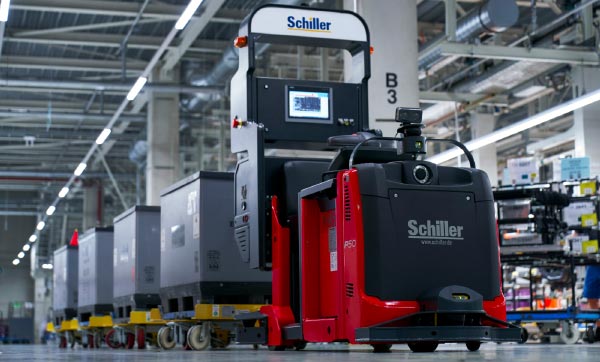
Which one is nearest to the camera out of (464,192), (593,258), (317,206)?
(464,192)

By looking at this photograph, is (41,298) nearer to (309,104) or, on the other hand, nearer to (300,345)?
(309,104)

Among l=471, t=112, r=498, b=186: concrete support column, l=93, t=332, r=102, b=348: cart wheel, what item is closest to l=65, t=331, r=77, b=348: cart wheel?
l=93, t=332, r=102, b=348: cart wheel

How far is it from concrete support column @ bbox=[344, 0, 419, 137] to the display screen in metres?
2.66

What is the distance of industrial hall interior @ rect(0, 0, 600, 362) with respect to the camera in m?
5.30

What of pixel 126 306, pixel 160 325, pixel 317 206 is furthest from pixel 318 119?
pixel 126 306

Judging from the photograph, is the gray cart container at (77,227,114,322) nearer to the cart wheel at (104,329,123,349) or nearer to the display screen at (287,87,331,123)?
the cart wheel at (104,329,123,349)

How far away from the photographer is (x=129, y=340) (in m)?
13.0

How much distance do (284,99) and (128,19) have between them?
1193 cm

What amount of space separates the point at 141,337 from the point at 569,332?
5.34 meters

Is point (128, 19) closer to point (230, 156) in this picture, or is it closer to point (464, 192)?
point (230, 156)

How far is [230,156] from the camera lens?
2622cm

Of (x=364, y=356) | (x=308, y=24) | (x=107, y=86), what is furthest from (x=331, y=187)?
(x=107, y=86)

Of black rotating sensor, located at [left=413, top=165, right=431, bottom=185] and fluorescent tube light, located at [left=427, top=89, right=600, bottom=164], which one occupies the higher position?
fluorescent tube light, located at [left=427, top=89, right=600, bottom=164]

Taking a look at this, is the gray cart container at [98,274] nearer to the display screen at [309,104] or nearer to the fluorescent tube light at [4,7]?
the fluorescent tube light at [4,7]
